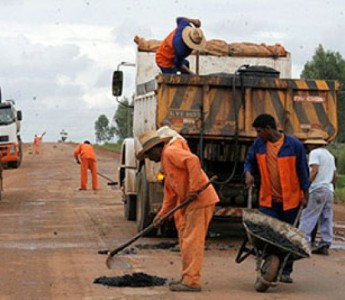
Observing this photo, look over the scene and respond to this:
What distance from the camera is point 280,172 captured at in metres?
10.1

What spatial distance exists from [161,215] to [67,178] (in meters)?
25.5

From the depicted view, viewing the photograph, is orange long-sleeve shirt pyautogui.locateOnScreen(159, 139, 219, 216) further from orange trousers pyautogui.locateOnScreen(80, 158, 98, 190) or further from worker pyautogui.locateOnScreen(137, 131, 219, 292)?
orange trousers pyautogui.locateOnScreen(80, 158, 98, 190)

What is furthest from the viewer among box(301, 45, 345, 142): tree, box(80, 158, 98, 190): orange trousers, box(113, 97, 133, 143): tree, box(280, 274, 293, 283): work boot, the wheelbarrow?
box(301, 45, 345, 142): tree

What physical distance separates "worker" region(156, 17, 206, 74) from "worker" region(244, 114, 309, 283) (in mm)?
Result: 4848

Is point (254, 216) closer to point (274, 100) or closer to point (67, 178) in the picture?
point (274, 100)

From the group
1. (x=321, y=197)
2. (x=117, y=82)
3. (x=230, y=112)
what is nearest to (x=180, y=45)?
(x=230, y=112)

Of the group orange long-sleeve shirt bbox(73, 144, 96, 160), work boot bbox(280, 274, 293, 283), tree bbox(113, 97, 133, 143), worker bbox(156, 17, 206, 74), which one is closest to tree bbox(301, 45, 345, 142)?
tree bbox(113, 97, 133, 143)

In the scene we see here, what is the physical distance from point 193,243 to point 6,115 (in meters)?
30.6

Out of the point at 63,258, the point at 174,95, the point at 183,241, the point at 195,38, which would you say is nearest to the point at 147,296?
the point at 183,241

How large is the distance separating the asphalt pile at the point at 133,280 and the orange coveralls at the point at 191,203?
1.77 ft

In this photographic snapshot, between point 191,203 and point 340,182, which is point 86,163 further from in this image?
point 191,203

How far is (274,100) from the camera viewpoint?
13.6m

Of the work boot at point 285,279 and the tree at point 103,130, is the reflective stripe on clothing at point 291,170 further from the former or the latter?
the tree at point 103,130

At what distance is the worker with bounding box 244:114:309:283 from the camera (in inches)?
395
